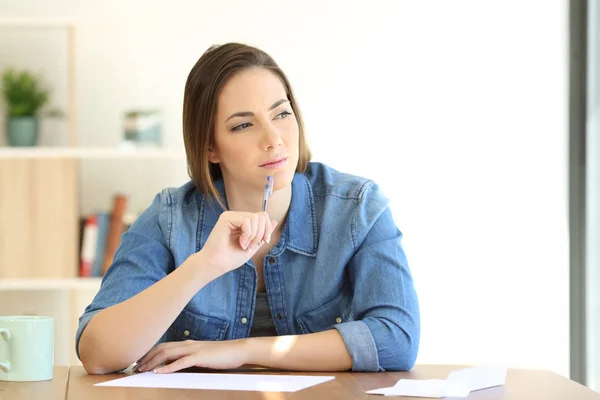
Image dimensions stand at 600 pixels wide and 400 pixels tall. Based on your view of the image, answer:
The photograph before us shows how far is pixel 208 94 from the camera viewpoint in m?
1.73

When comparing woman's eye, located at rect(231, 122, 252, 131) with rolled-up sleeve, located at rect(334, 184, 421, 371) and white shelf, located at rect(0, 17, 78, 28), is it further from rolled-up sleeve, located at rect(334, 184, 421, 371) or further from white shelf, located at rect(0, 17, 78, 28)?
white shelf, located at rect(0, 17, 78, 28)

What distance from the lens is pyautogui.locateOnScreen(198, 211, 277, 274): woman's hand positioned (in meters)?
1.50

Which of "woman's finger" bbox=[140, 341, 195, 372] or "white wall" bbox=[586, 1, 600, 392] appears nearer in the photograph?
"woman's finger" bbox=[140, 341, 195, 372]

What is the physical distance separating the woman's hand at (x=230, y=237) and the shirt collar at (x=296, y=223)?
216 mm

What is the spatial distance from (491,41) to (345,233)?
2041mm

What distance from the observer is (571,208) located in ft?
11.6

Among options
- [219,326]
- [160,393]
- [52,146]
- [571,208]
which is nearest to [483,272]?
[571,208]

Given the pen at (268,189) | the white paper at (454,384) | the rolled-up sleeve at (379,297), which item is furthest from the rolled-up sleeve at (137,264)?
the white paper at (454,384)

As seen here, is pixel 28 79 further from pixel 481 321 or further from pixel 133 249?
pixel 481 321

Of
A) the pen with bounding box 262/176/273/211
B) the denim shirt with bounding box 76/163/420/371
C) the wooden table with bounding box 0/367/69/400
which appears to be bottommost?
the wooden table with bounding box 0/367/69/400

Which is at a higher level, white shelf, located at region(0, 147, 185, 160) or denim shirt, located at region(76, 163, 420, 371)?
white shelf, located at region(0, 147, 185, 160)

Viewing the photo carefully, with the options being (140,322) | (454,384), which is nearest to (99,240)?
(140,322)

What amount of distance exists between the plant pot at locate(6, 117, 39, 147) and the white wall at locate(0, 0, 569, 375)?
1.73 feet

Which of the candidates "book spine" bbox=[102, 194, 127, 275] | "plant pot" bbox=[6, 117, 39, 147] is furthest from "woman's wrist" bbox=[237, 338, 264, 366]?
"plant pot" bbox=[6, 117, 39, 147]
